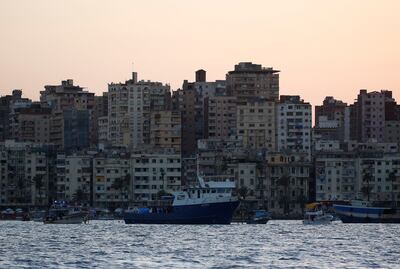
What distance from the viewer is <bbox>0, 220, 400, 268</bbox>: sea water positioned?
353 ft

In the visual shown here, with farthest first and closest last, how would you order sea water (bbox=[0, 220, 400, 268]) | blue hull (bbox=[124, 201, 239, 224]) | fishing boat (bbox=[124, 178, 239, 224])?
blue hull (bbox=[124, 201, 239, 224])
fishing boat (bbox=[124, 178, 239, 224])
sea water (bbox=[0, 220, 400, 268])

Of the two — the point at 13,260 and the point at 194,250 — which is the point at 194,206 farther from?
the point at 13,260

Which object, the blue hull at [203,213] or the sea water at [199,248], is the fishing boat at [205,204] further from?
the sea water at [199,248]

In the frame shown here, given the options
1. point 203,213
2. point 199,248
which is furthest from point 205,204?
point 199,248

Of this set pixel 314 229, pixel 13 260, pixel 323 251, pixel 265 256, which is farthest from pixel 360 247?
pixel 314 229

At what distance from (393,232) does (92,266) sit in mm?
71409

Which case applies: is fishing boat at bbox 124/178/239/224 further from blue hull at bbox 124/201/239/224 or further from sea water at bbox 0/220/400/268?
sea water at bbox 0/220/400/268

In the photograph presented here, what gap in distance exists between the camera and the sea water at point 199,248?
10769 cm

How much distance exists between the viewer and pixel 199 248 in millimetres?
126625

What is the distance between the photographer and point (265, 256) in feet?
380

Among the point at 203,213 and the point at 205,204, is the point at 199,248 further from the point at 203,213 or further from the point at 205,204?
the point at 203,213

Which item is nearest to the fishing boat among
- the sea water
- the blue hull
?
the blue hull

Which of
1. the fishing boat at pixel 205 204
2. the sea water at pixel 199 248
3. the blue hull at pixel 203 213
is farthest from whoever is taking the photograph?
the blue hull at pixel 203 213

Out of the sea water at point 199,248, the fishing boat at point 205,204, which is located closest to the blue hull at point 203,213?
the fishing boat at point 205,204
